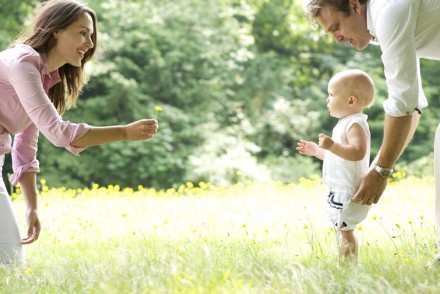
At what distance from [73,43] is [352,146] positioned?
178 cm

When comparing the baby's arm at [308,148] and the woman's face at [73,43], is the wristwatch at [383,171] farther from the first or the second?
the woman's face at [73,43]

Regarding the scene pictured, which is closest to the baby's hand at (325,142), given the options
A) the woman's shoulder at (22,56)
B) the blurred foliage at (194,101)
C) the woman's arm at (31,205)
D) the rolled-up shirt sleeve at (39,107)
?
the rolled-up shirt sleeve at (39,107)

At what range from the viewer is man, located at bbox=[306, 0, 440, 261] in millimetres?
2943

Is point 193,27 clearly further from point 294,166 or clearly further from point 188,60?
point 294,166

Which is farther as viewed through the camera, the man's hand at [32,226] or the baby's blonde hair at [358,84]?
the man's hand at [32,226]

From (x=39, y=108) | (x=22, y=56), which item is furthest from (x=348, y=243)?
(x=22, y=56)

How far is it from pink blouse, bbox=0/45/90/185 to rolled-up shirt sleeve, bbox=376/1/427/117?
161 centimetres

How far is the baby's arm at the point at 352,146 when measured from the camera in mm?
3284

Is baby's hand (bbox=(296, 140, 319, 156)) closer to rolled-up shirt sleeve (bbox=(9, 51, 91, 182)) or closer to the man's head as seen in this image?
the man's head

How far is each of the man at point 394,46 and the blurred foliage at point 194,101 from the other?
9.45 meters

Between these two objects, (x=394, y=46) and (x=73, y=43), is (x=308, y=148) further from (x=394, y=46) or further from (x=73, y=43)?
(x=73, y=43)

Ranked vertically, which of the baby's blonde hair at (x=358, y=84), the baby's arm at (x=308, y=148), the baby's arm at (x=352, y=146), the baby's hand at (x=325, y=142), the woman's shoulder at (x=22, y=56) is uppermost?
the baby's blonde hair at (x=358, y=84)

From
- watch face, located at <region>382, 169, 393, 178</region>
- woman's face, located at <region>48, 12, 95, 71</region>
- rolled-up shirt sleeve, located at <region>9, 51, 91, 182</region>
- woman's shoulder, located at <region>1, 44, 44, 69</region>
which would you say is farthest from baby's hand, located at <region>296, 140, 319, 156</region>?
woman's shoulder, located at <region>1, 44, 44, 69</region>

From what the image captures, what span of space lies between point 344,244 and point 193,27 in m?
11.4
